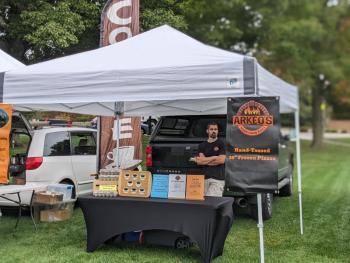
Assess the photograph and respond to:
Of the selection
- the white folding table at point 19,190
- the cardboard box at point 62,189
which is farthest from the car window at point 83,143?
the white folding table at point 19,190

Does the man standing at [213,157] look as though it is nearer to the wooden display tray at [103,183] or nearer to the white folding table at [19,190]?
the wooden display tray at [103,183]

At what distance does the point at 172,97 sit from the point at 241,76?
30.8 inches

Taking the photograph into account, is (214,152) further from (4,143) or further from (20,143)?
(20,143)

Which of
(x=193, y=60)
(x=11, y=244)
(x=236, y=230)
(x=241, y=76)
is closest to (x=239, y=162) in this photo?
(x=241, y=76)

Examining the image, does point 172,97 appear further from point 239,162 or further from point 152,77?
point 239,162

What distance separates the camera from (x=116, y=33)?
9211mm

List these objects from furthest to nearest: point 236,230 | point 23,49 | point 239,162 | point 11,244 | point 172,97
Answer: point 23,49
point 236,230
point 11,244
point 172,97
point 239,162

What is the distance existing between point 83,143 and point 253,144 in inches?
203

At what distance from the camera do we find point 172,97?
5680mm

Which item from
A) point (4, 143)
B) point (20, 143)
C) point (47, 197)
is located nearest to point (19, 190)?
point (4, 143)

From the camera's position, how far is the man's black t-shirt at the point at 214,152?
683cm

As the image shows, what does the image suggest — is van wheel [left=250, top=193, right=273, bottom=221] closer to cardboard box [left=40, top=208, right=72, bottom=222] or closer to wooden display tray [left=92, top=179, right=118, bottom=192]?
wooden display tray [left=92, top=179, right=118, bottom=192]

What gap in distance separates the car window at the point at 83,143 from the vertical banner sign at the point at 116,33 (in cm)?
53

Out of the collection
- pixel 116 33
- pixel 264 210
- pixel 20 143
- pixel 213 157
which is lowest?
pixel 264 210
